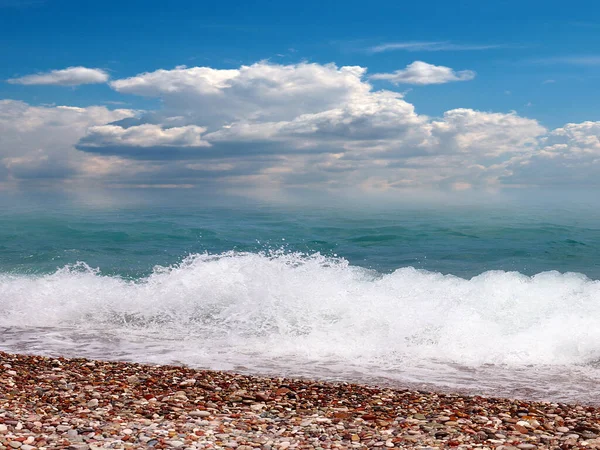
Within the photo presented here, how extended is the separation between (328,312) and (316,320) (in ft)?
1.87

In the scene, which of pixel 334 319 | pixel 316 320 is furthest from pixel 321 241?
pixel 316 320

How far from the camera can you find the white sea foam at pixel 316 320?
1230cm

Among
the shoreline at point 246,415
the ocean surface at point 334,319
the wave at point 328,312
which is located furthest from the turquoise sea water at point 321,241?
the shoreline at point 246,415

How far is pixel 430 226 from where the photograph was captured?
135 feet

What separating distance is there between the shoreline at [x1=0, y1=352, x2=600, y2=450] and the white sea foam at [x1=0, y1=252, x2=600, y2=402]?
2.16 m

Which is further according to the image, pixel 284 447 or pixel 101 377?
pixel 101 377

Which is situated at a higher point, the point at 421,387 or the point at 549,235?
the point at 549,235

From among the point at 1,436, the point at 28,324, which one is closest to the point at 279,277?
the point at 28,324

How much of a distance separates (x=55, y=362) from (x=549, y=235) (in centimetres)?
3262

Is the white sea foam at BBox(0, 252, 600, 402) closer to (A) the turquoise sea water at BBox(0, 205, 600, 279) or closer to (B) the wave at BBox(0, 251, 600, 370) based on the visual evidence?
(B) the wave at BBox(0, 251, 600, 370)

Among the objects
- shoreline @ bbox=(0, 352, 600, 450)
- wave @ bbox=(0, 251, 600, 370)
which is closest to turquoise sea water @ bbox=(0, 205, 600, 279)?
wave @ bbox=(0, 251, 600, 370)

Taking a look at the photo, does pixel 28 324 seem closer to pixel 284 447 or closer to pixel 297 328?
pixel 297 328

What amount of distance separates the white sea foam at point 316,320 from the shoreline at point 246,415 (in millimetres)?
2156

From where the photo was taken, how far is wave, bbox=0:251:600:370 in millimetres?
12992
